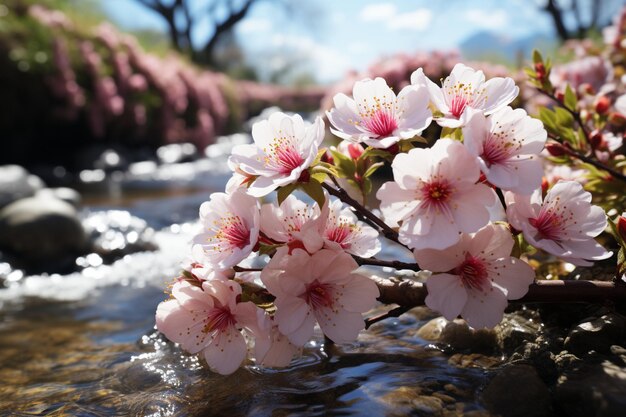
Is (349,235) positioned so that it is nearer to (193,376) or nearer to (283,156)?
(283,156)

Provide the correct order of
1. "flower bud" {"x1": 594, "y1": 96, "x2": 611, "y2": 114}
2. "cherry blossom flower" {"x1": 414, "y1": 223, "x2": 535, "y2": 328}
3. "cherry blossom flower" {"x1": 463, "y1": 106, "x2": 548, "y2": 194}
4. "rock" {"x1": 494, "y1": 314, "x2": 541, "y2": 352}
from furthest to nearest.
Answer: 1. "flower bud" {"x1": 594, "y1": 96, "x2": 611, "y2": 114}
2. "rock" {"x1": 494, "y1": 314, "x2": 541, "y2": 352}
3. "cherry blossom flower" {"x1": 414, "y1": 223, "x2": 535, "y2": 328}
4. "cherry blossom flower" {"x1": 463, "y1": 106, "x2": 548, "y2": 194}

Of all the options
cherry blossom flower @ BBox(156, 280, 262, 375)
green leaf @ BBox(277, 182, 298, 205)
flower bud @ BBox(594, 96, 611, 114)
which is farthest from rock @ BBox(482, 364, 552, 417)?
flower bud @ BBox(594, 96, 611, 114)

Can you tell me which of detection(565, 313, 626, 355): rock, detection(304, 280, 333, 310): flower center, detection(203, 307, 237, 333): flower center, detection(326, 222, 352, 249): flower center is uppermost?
detection(326, 222, 352, 249): flower center

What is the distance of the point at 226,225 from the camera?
160cm

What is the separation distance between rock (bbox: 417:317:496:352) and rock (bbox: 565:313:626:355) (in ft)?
1.03

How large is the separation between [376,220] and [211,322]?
0.55 meters

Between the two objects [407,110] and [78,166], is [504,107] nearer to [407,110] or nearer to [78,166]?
[407,110]

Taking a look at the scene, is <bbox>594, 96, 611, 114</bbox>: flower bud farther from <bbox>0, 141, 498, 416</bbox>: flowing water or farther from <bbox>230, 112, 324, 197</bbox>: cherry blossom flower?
<bbox>230, 112, 324, 197</bbox>: cherry blossom flower

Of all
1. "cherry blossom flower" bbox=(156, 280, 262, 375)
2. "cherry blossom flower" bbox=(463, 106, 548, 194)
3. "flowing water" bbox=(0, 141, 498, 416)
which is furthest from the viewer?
"flowing water" bbox=(0, 141, 498, 416)

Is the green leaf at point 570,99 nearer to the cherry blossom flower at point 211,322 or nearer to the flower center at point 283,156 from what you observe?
the flower center at point 283,156

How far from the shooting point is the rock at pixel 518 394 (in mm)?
1521

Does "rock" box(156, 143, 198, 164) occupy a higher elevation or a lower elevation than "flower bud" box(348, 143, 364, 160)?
higher

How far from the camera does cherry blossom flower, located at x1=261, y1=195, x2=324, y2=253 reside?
1.52m

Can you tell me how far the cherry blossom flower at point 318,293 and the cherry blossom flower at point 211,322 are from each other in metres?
0.12
